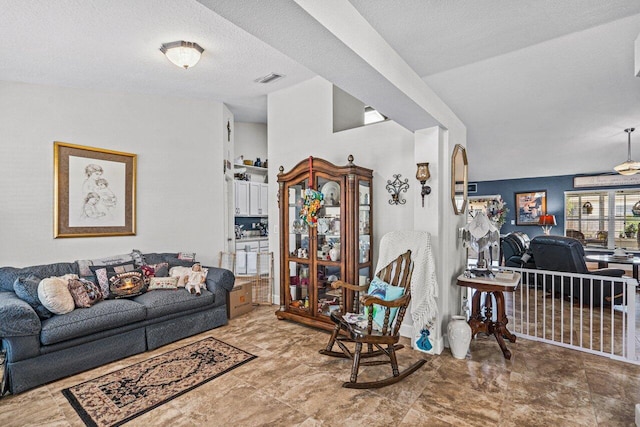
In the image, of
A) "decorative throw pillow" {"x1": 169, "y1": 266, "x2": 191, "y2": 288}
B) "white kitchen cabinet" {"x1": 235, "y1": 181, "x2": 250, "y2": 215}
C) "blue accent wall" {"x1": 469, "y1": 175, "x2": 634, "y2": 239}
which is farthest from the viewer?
"blue accent wall" {"x1": 469, "y1": 175, "x2": 634, "y2": 239}

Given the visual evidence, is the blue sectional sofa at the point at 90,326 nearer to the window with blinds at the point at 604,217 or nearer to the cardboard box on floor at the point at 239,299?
the cardboard box on floor at the point at 239,299

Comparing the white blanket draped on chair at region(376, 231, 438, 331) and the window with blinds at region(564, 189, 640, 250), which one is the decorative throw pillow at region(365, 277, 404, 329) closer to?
the white blanket draped on chair at region(376, 231, 438, 331)

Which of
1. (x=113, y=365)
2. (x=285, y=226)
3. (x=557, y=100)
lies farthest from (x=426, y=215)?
(x=113, y=365)

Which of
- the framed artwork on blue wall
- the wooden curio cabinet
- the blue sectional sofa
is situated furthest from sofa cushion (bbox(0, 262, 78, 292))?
the framed artwork on blue wall

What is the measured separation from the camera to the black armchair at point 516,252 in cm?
606

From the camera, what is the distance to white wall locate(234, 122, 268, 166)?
6164 millimetres

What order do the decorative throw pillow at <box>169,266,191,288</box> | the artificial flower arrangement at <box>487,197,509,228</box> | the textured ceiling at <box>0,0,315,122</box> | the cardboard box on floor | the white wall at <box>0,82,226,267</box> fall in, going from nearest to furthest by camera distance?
the textured ceiling at <box>0,0,315,122</box>, the white wall at <box>0,82,226,267</box>, the decorative throw pillow at <box>169,266,191,288</box>, the cardboard box on floor, the artificial flower arrangement at <box>487,197,509,228</box>

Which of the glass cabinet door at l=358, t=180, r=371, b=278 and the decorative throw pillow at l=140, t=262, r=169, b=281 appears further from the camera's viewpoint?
the decorative throw pillow at l=140, t=262, r=169, b=281

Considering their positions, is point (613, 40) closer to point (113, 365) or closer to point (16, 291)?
point (113, 365)

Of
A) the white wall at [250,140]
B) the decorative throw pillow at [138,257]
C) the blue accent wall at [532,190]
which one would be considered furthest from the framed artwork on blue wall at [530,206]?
the decorative throw pillow at [138,257]

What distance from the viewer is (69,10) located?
2330 millimetres

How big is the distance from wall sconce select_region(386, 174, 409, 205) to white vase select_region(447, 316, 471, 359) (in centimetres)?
135

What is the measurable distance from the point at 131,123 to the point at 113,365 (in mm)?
2841

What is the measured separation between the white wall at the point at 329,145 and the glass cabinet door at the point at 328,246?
0.49m
